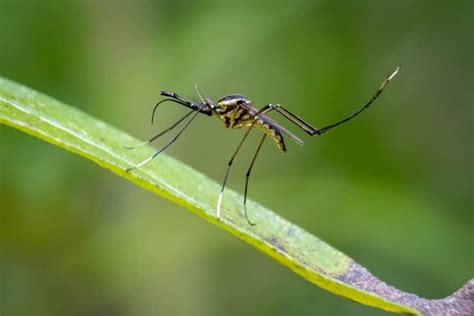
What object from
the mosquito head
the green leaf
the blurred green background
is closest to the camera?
the green leaf

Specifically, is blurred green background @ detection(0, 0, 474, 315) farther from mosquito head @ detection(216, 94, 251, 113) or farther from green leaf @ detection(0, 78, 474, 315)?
green leaf @ detection(0, 78, 474, 315)

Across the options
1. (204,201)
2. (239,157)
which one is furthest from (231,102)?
(239,157)

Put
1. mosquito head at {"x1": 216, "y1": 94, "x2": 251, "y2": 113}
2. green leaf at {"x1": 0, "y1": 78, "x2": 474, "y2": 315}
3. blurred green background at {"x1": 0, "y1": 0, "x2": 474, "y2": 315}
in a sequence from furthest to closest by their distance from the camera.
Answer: blurred green background at {"x1": 0, "y1": 0, "x2": 474, "y2": 315} → mosquito head at {"x1": 216, "y1": 94, "x2": 251, "y2": 113} → green leaf at {"x1": 0, "y1": 78, "x2": 474, "y2": 315}

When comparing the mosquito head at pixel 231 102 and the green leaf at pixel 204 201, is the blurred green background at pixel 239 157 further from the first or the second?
the green leaf at pixel 204 201

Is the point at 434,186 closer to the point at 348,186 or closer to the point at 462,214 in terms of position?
the point at 462,214

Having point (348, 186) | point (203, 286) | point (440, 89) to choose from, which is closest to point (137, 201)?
point (203, 286)

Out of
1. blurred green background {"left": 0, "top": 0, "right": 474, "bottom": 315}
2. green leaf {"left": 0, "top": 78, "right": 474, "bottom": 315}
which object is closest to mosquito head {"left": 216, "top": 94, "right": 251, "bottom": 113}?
blurred green background {"left": 0, "top": 0, "right": 474, "bottom": 315}
